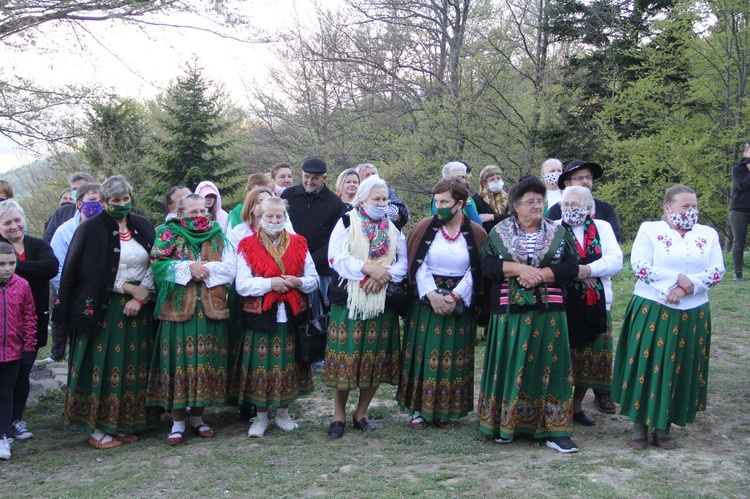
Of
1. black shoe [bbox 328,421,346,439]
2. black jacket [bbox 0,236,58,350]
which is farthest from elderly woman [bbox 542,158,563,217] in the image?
black jacket [bbox 0,236,58,350]

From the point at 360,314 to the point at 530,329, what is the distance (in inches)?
51.0

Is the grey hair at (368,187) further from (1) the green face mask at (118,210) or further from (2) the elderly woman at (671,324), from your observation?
(2) the elderly woman at (671,324)

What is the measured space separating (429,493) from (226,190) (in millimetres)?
17355

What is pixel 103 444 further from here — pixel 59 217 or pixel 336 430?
pixel 59 217

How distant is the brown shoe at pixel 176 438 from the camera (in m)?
5.28

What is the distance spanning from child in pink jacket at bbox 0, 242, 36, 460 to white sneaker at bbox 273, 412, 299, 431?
2.01m

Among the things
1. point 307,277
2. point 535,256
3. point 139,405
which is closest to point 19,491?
point 139,405

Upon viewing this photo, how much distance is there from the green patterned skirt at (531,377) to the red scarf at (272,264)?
1628mm

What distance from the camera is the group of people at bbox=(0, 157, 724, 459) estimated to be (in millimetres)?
4891

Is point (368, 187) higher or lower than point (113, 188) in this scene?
higher

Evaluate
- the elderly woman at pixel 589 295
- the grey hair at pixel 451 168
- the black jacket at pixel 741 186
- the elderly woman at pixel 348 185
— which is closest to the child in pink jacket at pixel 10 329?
the elderly woman at pixel 348 185

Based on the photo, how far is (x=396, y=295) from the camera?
5.29 meters

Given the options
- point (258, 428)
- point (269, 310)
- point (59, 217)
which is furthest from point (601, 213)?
point (59, 217)

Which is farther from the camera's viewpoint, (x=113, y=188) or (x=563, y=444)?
(x=113, y=188)
